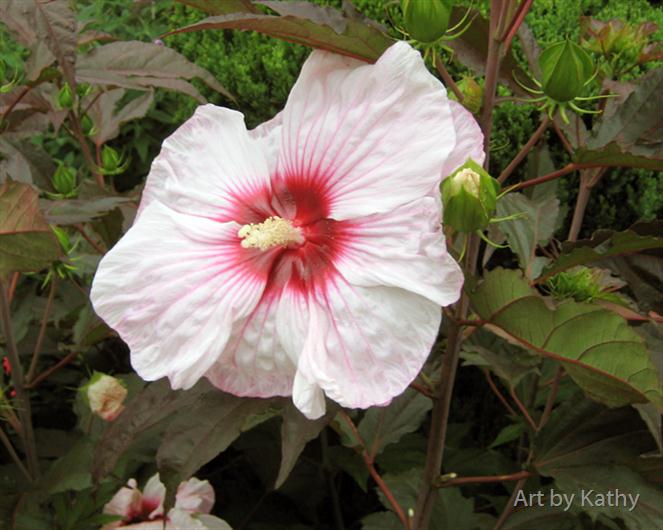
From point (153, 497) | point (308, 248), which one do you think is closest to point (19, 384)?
point (153, 497)

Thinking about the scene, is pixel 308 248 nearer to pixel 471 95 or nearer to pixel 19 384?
pixel 471 95

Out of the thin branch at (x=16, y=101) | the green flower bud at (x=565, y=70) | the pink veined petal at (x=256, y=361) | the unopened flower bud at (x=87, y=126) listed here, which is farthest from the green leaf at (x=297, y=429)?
the unopened flower bud at (x=87, y=126)

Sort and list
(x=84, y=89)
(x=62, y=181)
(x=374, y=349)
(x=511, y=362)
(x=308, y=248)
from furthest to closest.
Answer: (x=84, y=89)
(x=62, y=181)
(x=511, y=362)
(x=308, y=248)
(x=374, y=349)

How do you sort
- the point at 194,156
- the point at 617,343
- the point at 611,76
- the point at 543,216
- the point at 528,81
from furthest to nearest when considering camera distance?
the point at 611,76 < the point at 543,216 < the point at 528,81 < the point at 194,156 < the point at 617,343

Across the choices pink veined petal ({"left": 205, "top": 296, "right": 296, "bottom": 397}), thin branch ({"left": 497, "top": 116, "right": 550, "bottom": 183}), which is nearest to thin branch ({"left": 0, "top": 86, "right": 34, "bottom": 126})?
pink veined petal ({"left": 205, "top": 296, "right": 296, "bottom": 397})

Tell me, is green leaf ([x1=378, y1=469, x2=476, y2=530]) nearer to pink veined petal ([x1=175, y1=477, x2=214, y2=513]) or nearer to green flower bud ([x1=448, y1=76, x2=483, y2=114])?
pink veined petal ([x1=175, y1=477, x2=214, y2=513])

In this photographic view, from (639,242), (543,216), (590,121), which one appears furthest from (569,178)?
(639,242)

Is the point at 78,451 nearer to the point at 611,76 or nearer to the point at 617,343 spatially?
the point at 617,343

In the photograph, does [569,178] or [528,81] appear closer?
[528,81]
